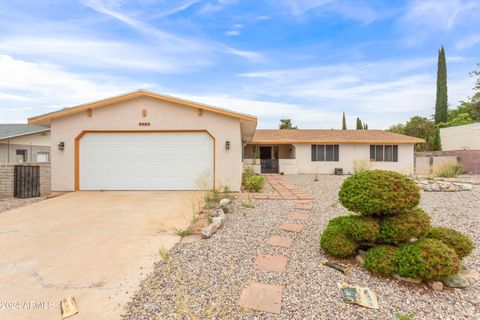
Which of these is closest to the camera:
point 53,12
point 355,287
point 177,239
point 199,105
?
point 355,287

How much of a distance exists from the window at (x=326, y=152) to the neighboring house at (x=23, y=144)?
62.7 feet

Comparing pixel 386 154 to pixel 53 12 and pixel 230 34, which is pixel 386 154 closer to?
pixel 230 34

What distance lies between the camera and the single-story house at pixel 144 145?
8.25 meters

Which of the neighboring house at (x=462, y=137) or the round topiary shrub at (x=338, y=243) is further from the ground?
the neighboring house at (x=462, y=137)

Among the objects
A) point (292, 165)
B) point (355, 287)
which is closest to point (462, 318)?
point (355, 287)

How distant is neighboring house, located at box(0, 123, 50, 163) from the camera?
15227mm

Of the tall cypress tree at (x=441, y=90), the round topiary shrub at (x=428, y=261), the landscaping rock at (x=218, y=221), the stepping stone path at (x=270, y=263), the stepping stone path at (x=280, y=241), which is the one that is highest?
the tall cypress tree at (x=441, y=90)

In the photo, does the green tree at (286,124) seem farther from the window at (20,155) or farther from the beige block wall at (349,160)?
the window at (20,155)

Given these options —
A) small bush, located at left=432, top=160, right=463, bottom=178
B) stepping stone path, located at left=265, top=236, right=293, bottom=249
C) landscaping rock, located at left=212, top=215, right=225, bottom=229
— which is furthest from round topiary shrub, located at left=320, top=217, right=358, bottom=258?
small bush, located at left=432, top=160, right=463, bottom=178

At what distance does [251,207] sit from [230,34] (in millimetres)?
8642

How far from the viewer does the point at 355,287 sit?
247 cm

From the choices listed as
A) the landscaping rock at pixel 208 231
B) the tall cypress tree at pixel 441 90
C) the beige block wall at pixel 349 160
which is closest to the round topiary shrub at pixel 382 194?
the landscaping rock at pixel 208 231

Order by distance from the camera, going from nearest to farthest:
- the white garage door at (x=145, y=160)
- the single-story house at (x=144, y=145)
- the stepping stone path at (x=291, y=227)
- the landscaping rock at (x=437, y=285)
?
the landscaping rock at (x=437, y=285) < the stepping stone path at (x=291, y=227) < the single-story house at (x=144, y=145) < the white garage door at (x=145, y=160)

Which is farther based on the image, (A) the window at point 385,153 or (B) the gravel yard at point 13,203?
(A) the window at point 385,153
